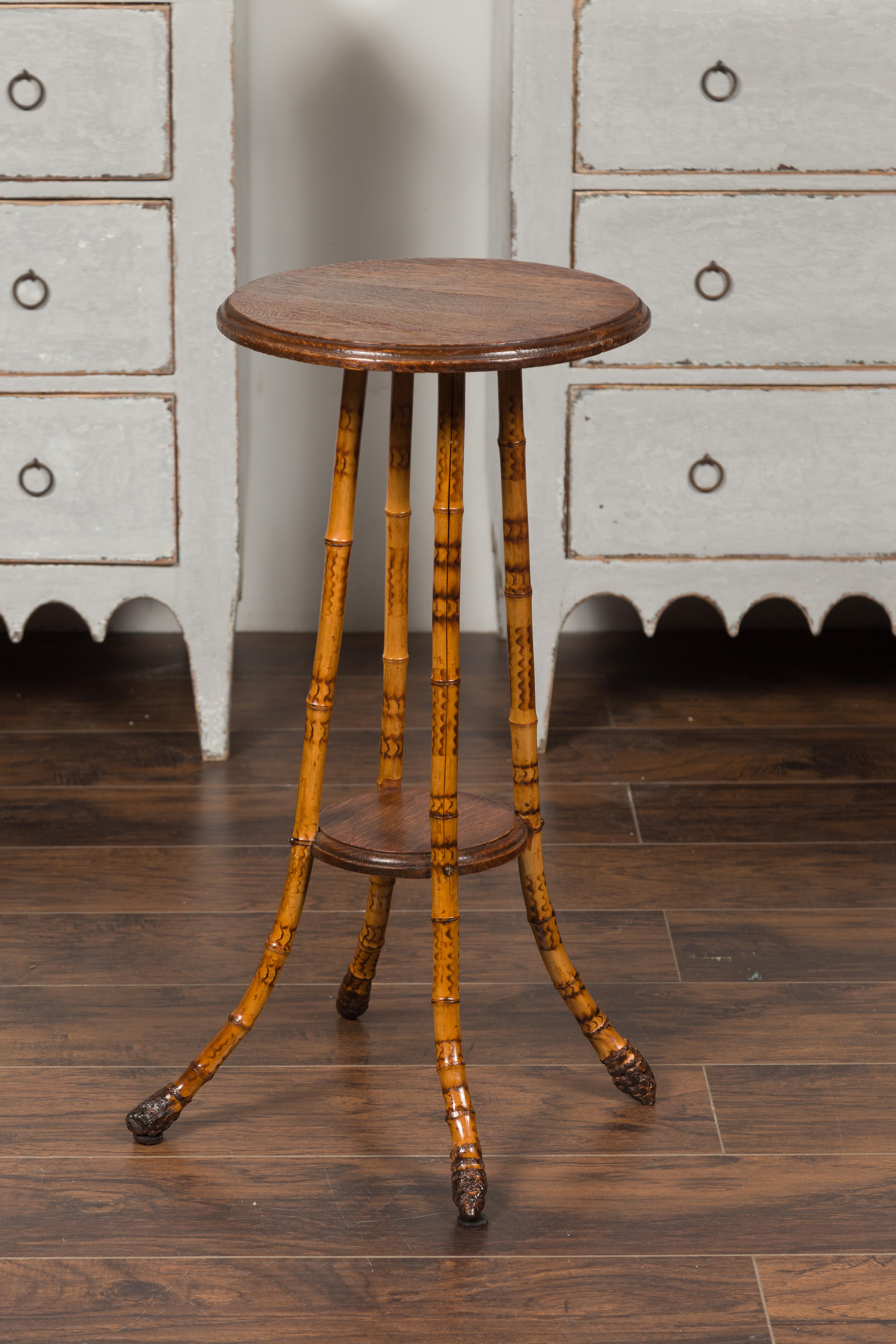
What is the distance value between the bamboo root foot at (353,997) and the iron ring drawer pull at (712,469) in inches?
37.0

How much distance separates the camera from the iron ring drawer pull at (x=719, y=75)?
2.04 meters

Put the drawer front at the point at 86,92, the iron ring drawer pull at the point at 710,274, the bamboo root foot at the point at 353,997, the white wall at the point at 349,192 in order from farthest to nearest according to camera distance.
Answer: the white wall at the point at 349,192
the iron ring drawer pull at the point at 710,274
the drawer front at the point at 86,92
the bamboo root foot at the point at 353,997

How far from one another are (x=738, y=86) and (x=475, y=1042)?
132 cm

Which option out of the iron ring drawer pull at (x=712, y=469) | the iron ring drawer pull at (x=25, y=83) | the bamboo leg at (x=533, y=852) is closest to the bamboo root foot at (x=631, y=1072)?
the bamboo leg at (x=533, y=852)

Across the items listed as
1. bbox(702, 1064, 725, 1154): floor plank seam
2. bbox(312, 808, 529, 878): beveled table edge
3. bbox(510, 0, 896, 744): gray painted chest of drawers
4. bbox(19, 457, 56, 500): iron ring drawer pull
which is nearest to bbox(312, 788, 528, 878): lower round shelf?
bbox(312, 808, 529, 878): beveled table edge

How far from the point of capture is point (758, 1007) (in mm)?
1611

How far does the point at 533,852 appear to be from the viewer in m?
1.44

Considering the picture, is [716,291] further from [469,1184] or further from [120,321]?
[469,1184]

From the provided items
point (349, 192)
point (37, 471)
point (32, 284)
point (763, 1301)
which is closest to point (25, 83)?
point (32, 284)

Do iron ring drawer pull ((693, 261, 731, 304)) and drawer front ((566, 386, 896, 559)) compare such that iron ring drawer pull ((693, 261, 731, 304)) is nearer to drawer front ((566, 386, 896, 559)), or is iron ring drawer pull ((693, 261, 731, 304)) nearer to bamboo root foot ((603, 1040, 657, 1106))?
drawer front ((566, 386, 896, 559))

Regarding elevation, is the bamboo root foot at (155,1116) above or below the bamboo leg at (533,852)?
below

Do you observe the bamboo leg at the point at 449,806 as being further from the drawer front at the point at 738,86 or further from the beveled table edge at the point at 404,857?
the drawer front at the point at 738,86

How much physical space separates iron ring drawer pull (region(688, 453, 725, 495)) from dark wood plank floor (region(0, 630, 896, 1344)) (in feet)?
1.28

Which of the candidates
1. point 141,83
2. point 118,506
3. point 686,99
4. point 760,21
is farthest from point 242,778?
point 760,21
